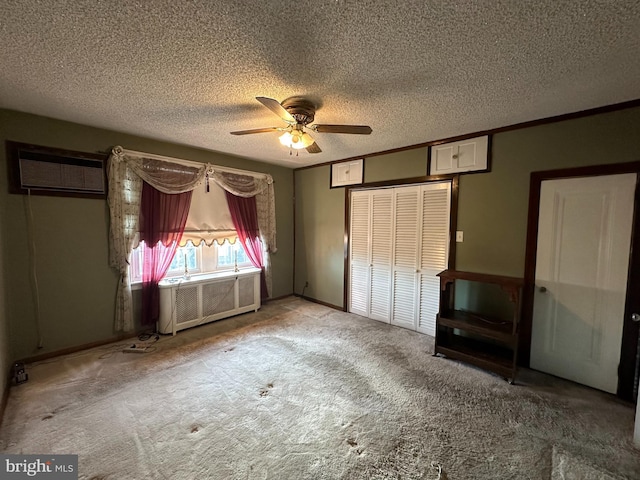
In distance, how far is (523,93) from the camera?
201 centimetres

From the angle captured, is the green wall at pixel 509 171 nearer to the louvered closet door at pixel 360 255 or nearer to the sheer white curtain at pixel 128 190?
the louvered closet door at pixel 360 255

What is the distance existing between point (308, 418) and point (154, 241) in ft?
8.70

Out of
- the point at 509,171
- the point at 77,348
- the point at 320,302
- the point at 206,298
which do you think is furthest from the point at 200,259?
the point at 509,171

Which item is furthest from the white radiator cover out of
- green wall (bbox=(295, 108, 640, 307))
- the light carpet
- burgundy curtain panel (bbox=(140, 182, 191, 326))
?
green wall (bbox=(295, 108, 640, 307))

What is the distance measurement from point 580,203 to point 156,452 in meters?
3.76

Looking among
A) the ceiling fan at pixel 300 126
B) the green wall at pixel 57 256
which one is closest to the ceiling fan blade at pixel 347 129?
the ceiling fan at pixel 300 126

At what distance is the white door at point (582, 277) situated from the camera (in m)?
2.21

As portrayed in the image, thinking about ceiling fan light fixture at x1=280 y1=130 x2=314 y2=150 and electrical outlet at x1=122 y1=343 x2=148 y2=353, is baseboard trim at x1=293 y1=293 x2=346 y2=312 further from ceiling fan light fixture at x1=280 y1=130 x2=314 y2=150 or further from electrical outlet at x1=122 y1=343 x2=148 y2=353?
ceiling fan light fixture at x1=280 y1=130 x2=314 y2=150

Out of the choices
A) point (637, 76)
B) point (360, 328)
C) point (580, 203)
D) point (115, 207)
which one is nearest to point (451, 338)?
point (360, 328)

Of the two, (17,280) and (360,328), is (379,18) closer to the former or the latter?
(360,328)

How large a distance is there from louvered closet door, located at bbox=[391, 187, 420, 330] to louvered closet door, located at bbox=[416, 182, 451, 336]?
3.3 inches

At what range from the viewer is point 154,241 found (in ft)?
10.6

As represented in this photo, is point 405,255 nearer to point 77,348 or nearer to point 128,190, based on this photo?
point 128,190

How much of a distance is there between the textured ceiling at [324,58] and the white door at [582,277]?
76 cm
